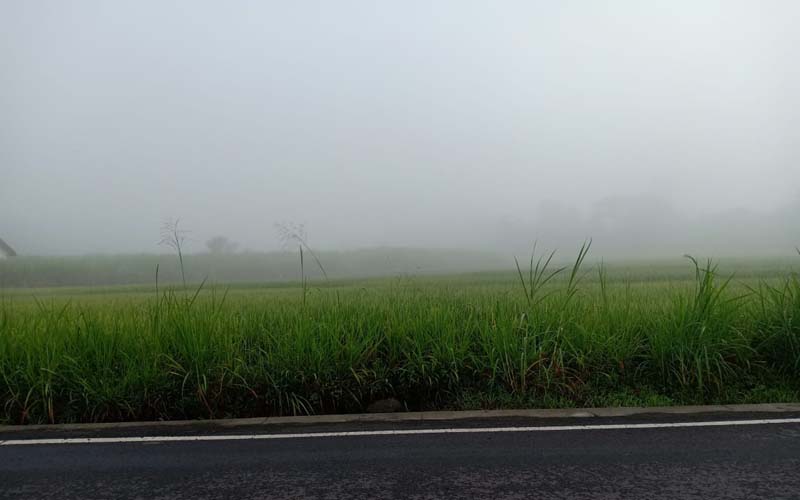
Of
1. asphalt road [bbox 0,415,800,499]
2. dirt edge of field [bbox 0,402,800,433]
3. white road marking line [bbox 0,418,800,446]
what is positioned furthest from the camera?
dirt edge of field [bbox 0,402,800,433]

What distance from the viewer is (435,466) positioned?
13.9 feet

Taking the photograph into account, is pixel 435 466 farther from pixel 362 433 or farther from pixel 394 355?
pixel 394 355

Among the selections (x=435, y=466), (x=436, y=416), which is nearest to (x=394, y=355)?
(x=436, y=416)

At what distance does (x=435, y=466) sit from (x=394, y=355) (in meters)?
2.54

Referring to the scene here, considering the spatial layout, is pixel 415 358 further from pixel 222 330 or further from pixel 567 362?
pixel 222 330

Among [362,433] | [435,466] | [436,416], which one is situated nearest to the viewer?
[435,466]

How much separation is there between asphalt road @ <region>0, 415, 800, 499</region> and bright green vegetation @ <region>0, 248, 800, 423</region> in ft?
3.50

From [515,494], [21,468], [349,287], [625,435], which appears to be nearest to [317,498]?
[515,494]

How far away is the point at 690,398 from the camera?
6281 mm

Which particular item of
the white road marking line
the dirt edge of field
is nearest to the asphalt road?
the white road marking line

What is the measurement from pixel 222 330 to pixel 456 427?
10.7 feet

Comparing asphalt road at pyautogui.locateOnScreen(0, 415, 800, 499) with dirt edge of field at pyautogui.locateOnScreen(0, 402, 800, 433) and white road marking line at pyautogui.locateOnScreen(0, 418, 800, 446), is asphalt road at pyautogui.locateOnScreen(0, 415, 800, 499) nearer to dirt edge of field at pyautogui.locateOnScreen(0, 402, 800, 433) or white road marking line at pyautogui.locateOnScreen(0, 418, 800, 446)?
white road marking line at pyautogui.locateOnScreen(0, 418, 800, 446)

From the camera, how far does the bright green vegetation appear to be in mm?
6145

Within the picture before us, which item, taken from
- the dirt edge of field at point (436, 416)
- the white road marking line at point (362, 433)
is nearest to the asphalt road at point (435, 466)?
the white road marking line at point (362, 433)
